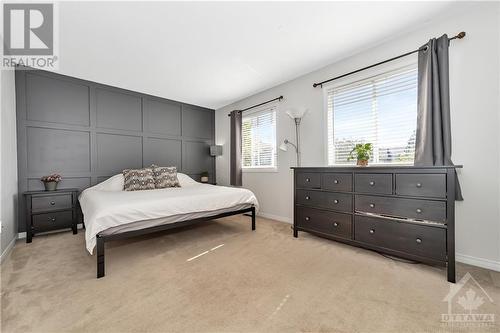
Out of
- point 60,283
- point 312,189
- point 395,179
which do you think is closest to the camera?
point 60,283

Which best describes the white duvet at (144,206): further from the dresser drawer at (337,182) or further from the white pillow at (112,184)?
the dresser drawer at (337,182)

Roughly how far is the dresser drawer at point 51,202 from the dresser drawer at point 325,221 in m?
3.44

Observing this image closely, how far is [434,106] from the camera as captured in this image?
6.82 feet

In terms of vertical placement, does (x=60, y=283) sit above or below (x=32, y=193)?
below

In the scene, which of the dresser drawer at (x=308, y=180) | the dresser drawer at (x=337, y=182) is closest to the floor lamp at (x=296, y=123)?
the dresser drawer at (x=308, y=180)

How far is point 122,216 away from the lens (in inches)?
78.7

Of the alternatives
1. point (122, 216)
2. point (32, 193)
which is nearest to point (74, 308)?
point (122, 216)

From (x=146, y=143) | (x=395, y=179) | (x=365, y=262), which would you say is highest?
(x=146, y=143)

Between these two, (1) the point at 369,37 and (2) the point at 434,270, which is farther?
(1) the point at 369,37

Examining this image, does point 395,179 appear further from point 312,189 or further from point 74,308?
point 74,308

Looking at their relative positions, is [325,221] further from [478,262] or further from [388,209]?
[478,262]

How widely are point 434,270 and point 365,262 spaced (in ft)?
1.88

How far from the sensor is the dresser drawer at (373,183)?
2.11 m

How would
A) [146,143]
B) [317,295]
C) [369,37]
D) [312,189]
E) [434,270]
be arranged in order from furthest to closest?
[146,143]
[312,189]
[369,37]
[434,270]
[317,295]
